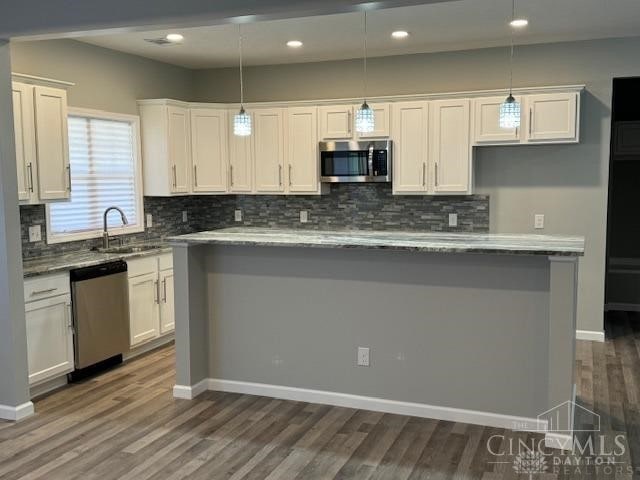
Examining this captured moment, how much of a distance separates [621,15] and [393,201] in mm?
2511

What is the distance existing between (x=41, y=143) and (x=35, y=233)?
2.53 ft

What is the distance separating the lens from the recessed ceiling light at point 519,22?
4.76 m

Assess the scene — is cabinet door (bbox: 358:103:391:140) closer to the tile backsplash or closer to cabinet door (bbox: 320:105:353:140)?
cabinet door (bbox: 320:105:353:140)

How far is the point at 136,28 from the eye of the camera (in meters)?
3.60

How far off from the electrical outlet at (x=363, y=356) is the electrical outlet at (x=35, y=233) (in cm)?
266

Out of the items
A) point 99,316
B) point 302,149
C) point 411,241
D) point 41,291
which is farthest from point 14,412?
point 302,149

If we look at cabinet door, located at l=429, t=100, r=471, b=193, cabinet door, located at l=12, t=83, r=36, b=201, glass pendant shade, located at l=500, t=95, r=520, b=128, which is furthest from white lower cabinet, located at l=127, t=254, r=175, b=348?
glass pendant shade, located at l=500, t=95, r=520, b=128

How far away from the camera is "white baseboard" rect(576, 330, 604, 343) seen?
5.65 metres

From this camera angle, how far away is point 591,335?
5672 mm

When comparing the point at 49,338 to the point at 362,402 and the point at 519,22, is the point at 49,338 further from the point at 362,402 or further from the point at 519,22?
the point at 519,22

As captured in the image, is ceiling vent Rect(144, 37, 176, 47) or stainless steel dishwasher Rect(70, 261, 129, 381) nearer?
stainless steel dishwasher Rect(70, 261, 129, 381)

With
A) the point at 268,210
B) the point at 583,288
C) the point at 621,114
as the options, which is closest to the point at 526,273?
the point at 583,288

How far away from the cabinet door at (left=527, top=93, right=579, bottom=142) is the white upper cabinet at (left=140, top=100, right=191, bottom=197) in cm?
325

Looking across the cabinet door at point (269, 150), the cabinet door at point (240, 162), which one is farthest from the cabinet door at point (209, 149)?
the cabinet door at point (269, 150)
